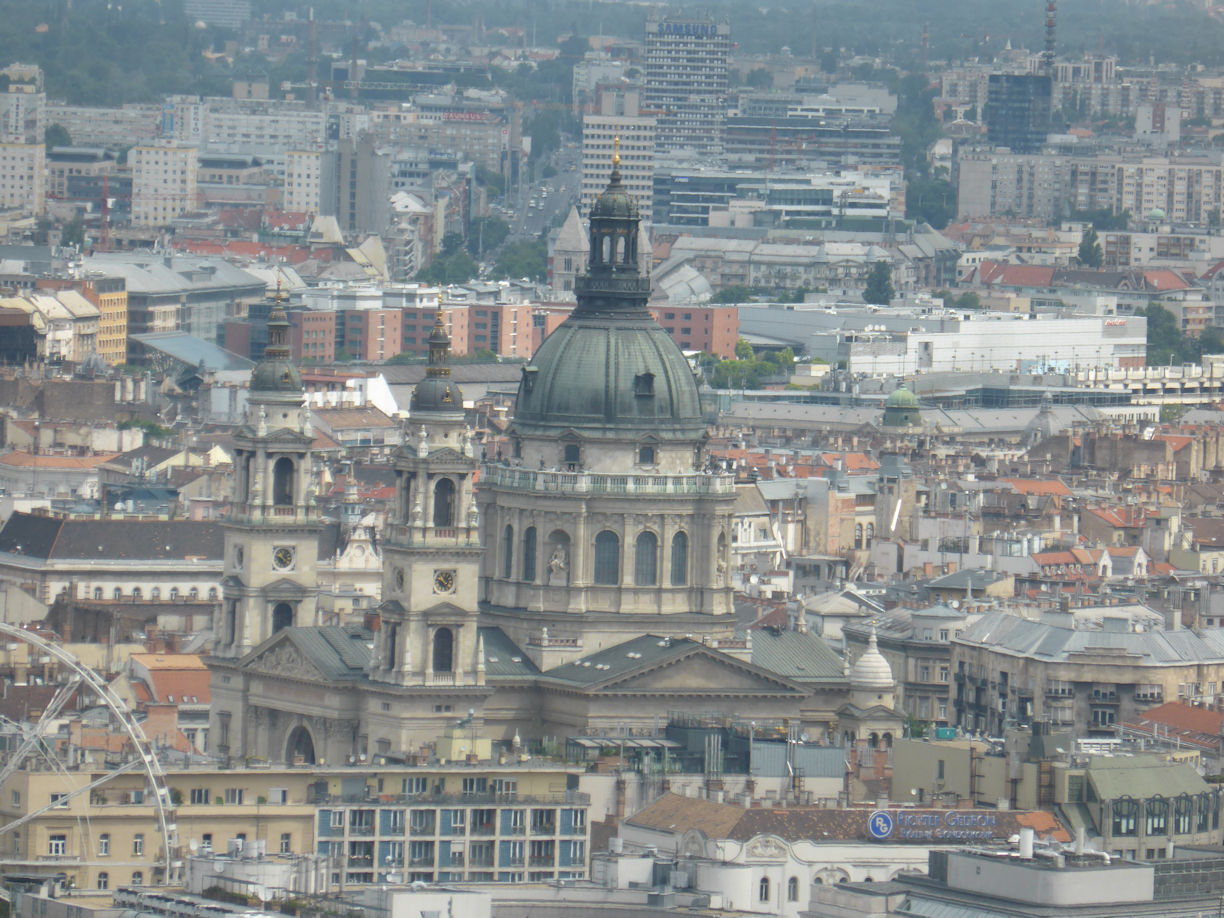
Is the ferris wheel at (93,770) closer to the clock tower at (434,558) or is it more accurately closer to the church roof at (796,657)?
the clock tower at (434,558)

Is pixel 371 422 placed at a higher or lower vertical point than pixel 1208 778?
higher

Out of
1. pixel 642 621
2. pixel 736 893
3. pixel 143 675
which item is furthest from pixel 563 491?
pixel 736 893

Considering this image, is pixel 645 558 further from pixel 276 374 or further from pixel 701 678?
pixel 276 374

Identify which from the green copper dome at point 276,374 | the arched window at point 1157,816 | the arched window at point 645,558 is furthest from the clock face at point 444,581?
the arched window at point 1157,816

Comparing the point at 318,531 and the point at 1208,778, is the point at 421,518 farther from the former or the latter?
the point at 1208,778

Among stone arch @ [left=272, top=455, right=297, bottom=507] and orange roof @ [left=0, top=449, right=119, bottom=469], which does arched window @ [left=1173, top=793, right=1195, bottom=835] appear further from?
orange roof @ [left=0, top=449, right=119, bottom=469]

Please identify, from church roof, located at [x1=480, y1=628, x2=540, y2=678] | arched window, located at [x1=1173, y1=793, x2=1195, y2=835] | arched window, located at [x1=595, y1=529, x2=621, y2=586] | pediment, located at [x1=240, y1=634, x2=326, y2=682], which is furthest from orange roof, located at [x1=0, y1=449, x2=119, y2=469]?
arched window, located at [x1=1173, y1=793, x2=1195, y2=835]
